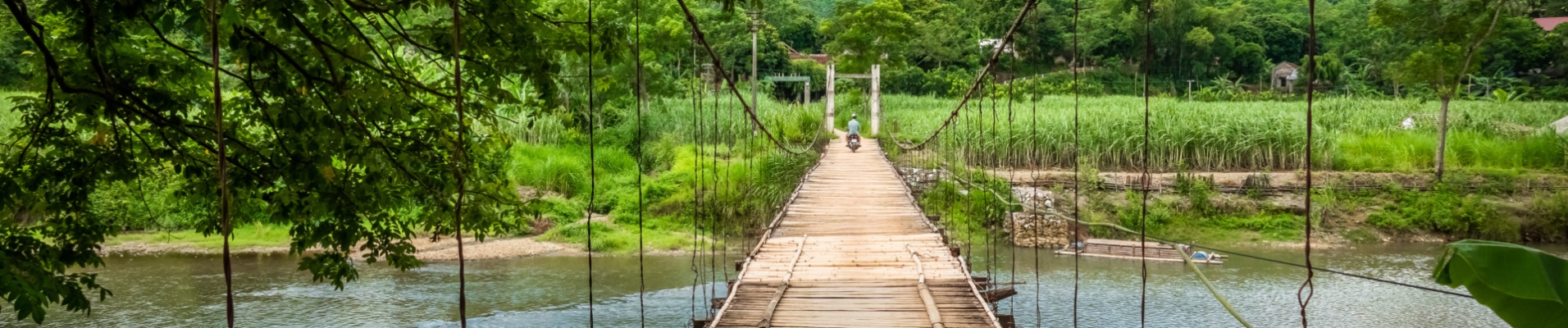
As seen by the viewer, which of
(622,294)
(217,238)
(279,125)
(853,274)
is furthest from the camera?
(217,238)

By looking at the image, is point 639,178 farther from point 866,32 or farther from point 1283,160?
point 866,32

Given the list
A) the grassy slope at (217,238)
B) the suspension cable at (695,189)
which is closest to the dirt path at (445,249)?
the grassy slope at (217,238)

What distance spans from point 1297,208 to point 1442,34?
7.26 ft

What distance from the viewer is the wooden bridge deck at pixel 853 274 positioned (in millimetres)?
3500

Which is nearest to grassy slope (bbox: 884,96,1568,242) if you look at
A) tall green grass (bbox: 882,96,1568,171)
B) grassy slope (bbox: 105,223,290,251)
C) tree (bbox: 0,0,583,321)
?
tall green grass (bbox: 882,96,1568,171)

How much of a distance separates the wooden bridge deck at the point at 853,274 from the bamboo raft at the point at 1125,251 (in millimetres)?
3695

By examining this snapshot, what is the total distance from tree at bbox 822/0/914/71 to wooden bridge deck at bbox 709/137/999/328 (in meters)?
8.75

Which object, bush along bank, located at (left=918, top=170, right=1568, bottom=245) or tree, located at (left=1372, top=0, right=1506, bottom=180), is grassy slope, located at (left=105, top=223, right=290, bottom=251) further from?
tree, located at (left=1372, top=0, right=1506, bottom=180)

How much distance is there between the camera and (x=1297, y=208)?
11008 millimetres

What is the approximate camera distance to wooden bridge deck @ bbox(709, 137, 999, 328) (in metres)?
3.50

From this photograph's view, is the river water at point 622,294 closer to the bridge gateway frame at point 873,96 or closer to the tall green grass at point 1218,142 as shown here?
the tall green grass at point 1218,142

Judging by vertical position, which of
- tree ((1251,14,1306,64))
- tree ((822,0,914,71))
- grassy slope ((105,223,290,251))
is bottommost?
grassy slope ((105,223,290,251))

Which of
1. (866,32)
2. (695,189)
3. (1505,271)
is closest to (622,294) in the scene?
(695,189)

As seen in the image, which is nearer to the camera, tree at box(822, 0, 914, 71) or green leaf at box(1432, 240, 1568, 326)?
green leaf at box(1432, 240, 1568, 326)
